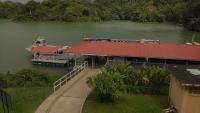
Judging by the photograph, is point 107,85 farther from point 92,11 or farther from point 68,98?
point 92,11

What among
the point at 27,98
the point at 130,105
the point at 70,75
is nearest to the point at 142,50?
the point at 70,75

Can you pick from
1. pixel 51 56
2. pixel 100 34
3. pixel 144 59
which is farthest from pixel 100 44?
pixel 100 34

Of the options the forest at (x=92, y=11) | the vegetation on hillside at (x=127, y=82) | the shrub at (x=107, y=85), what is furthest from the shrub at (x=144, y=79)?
the forest at (x=92, y=11)

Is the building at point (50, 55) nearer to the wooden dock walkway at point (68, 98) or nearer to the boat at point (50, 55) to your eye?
the boat at point (50, 55)

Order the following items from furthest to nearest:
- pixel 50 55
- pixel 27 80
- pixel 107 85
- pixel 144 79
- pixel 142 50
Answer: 1. pixel 50 55
2. pixel 142 50
3. pixel 27 80
4. pixel 144 79
5. pixel 107 85

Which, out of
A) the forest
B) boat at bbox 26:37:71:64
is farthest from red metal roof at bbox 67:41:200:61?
the forest

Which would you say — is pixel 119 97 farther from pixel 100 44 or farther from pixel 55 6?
pixel 55 6
